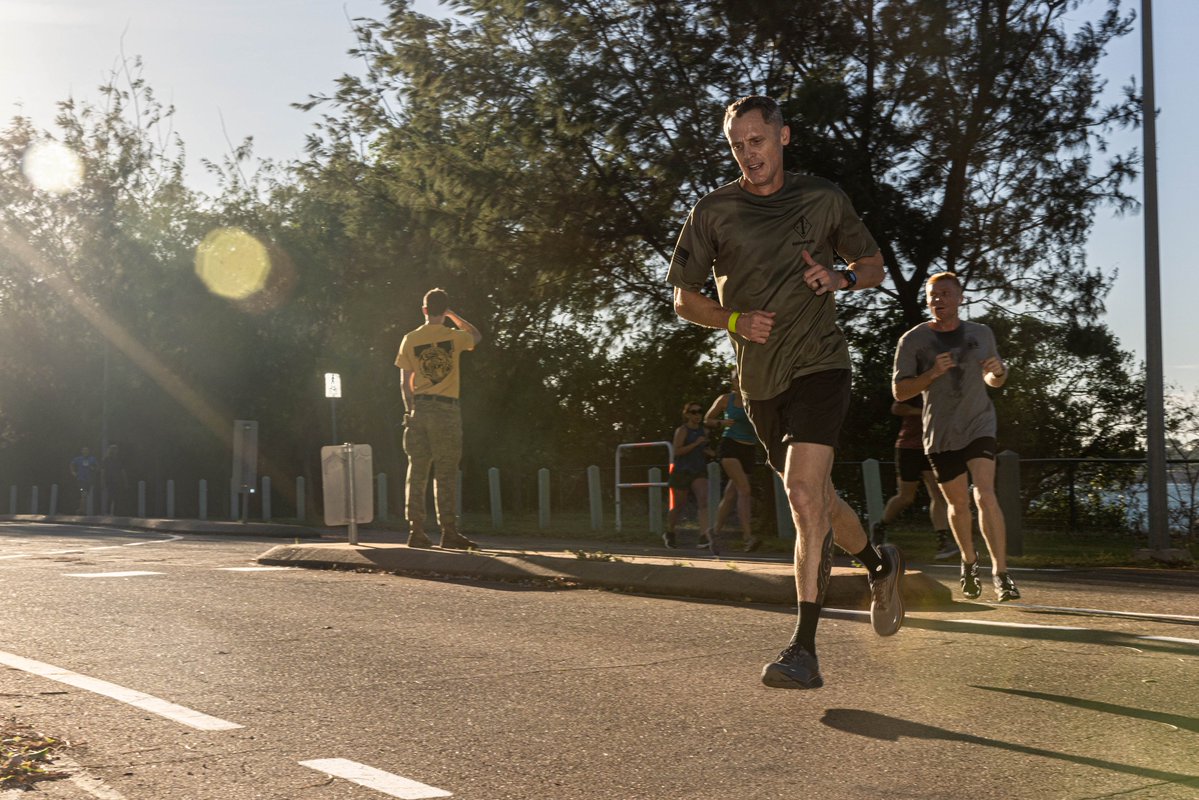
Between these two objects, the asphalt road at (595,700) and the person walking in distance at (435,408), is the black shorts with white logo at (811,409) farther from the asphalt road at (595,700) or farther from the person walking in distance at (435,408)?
the person walking in distance at (435,408)

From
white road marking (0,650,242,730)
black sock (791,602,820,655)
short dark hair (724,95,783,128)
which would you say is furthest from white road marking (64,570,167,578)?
short dark hair (724,95,783,128)

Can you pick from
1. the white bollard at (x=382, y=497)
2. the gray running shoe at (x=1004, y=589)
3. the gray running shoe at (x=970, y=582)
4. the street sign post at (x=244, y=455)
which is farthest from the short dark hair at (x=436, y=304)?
the white bollard at (x=382, y=497)

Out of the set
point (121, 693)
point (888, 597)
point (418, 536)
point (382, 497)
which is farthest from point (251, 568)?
point (382, 497)

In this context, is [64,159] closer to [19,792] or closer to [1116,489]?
[1116,489]

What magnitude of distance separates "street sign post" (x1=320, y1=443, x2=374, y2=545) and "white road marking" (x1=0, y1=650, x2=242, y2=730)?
7.06m

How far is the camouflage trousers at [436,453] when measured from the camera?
12.4 metres

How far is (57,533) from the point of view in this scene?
2275 centimetres

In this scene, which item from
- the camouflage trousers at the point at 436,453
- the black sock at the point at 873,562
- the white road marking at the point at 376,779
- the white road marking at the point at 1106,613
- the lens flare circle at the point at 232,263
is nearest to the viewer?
the white road marking at the point at 376,779

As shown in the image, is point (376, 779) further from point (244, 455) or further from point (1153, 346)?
point (244, 455)

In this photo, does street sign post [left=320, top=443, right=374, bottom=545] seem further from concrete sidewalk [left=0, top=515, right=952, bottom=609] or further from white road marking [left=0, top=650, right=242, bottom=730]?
white road marking [left=0, top=650, right=242, bottom=730]

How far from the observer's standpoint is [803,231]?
5.56 metres

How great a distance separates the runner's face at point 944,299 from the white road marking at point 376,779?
5113mm

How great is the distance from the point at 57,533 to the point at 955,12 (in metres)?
15.2

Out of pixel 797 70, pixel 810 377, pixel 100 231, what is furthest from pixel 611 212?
pixel 100 231
